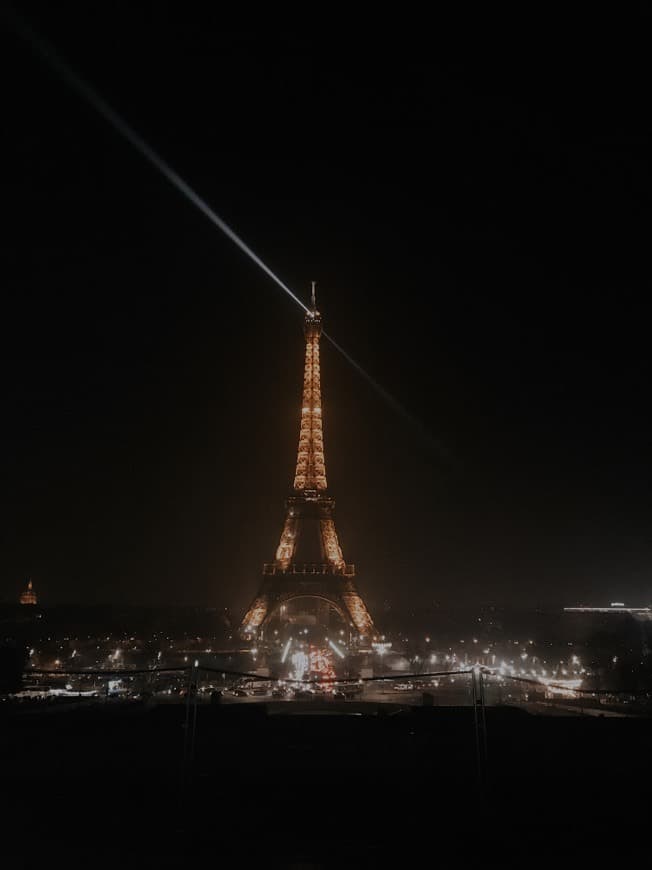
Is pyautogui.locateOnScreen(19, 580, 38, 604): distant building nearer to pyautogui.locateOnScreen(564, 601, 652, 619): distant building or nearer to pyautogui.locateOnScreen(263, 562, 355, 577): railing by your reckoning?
pyautogui.locateOnScreen(263, 562, 355, 577): railing

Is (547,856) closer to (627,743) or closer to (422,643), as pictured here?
(627,743)

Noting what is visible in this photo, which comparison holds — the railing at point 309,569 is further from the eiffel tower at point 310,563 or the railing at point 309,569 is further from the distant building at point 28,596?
the distant building at point 28,596

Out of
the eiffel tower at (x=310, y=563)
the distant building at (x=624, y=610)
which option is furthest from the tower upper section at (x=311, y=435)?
the distant building at (x=624, y=610)

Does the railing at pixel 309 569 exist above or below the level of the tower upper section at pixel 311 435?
below

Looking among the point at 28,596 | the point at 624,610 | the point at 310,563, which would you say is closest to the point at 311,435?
the point at 310,563

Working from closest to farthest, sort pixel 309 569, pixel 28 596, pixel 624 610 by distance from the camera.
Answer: pixel 309 569 < pixel 28 596 < pixel 624 610

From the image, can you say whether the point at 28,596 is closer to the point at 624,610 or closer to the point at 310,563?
the point at 310,563

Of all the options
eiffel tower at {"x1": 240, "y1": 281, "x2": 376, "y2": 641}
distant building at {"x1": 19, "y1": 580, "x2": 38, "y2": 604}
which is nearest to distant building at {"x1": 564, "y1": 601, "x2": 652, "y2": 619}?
eiffel tower at {"x1": 240, "y1": 281, "x2": 376, "y2": 641}
